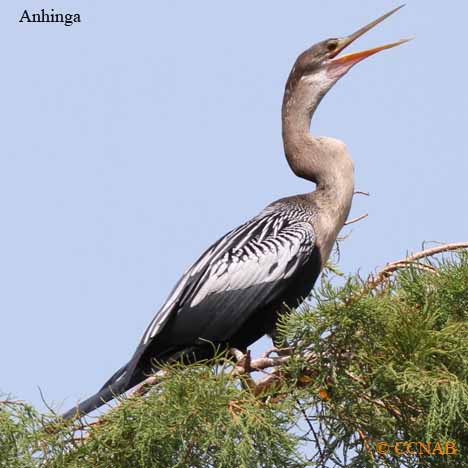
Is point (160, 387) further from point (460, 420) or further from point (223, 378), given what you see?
point (460, 420)

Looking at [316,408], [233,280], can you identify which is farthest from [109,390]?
[316,408]

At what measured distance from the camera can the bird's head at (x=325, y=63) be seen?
289 inches

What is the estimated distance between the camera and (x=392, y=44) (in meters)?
7.21

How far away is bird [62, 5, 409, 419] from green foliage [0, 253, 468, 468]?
1.10 metres

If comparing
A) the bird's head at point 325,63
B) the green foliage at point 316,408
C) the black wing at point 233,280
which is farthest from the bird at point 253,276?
the green foliage at point 316,408

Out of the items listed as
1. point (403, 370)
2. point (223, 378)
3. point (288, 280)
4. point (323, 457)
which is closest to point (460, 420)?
point (403, 370)

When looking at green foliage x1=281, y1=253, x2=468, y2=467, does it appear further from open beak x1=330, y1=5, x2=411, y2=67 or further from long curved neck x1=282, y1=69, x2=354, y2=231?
open beak x1=330, y1=5, x2=411, y2=67

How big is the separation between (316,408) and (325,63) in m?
3.45

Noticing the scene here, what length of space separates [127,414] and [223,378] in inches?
15.9

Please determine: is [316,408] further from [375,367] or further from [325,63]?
[325,63]

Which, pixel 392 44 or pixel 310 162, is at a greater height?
pixel 392 44

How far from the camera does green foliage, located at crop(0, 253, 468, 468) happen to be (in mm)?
4227

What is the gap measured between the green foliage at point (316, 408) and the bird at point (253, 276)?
43.4 inches

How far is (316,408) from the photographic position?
176 inches
